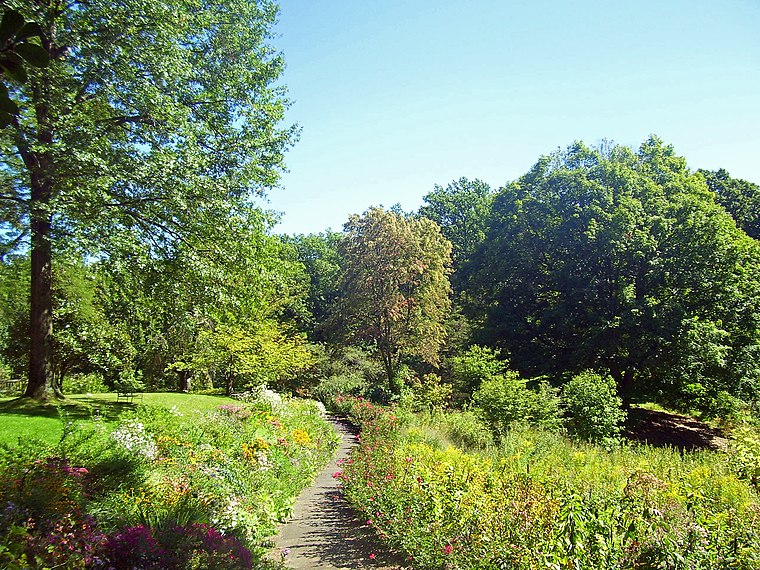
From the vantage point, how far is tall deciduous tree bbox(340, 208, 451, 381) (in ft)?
71.8

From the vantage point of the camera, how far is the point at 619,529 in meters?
3.99

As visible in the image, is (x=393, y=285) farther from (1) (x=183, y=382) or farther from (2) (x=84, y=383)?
(2) (x=84, y=383)

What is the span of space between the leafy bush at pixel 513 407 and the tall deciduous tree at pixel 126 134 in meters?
8.37

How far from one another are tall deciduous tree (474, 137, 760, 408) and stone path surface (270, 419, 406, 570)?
15.4 metres

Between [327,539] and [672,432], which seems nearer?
[327,539]

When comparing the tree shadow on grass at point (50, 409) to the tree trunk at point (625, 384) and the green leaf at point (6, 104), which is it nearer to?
the green leaf at point (6, 104)

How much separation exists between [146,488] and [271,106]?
10703 millimetres

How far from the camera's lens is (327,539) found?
6.36 m

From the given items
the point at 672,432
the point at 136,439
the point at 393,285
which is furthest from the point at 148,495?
the point at 672,432

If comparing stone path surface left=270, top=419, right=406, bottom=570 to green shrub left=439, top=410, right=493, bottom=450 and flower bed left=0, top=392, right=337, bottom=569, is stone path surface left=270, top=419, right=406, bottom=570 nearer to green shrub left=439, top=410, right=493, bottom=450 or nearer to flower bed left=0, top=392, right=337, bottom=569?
flower bed left=0, top=392, right=337, bottom=569

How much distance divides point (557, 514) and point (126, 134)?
12.4 meters

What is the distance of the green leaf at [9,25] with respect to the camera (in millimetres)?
1205

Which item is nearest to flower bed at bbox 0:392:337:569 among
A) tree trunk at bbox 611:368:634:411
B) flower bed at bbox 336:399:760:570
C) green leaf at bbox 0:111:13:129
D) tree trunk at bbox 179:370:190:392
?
flower bed at bbox 336:399:760:570

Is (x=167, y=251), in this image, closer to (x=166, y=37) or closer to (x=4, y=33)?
(x=166, y=37)
